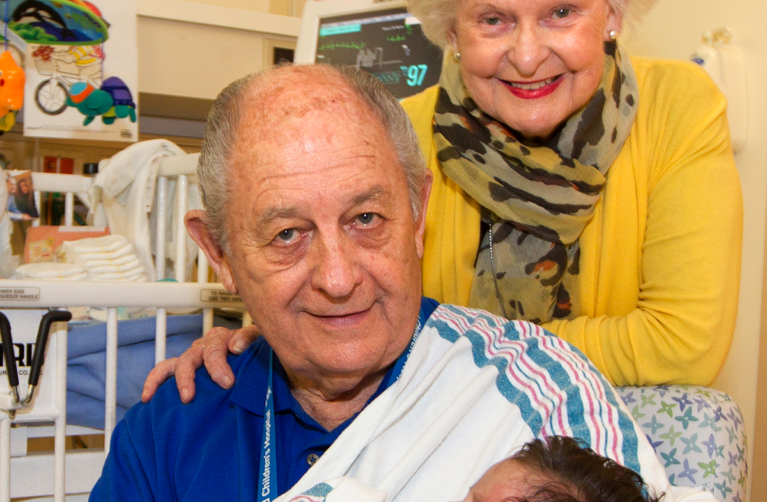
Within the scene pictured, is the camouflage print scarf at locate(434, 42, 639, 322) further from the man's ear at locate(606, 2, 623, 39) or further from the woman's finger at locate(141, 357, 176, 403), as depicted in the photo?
the woman's finger at locate(141, 357, 176, 403)

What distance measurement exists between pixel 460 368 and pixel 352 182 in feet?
1.14

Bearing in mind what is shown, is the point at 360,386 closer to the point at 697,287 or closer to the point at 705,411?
the point at 705,411

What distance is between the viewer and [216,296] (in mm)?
1781

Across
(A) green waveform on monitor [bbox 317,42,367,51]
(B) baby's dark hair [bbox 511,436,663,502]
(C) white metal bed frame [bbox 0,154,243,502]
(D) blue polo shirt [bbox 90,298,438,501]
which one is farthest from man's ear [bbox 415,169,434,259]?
(A) green waveform on monitor [bbox 317,42,367,51]

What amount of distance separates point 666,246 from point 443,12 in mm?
728

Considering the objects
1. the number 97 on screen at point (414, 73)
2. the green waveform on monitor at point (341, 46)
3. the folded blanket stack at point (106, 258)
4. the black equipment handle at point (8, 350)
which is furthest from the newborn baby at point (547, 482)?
the green waveform on monitor at point (341, 46)

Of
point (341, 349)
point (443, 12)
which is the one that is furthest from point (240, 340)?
point (443, 12)

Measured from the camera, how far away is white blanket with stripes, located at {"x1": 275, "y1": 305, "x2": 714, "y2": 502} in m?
0.96

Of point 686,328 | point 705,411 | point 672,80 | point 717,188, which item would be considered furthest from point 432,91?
point 705,411

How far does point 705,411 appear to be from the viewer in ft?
3.73

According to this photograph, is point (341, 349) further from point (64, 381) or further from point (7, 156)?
point (7, 156)

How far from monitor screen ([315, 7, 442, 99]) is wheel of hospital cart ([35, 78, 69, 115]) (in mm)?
1031

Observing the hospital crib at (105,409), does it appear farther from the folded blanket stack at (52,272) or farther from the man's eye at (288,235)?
the man's eye at (288,235)

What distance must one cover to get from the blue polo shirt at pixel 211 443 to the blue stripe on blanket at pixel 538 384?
5.1 inches
